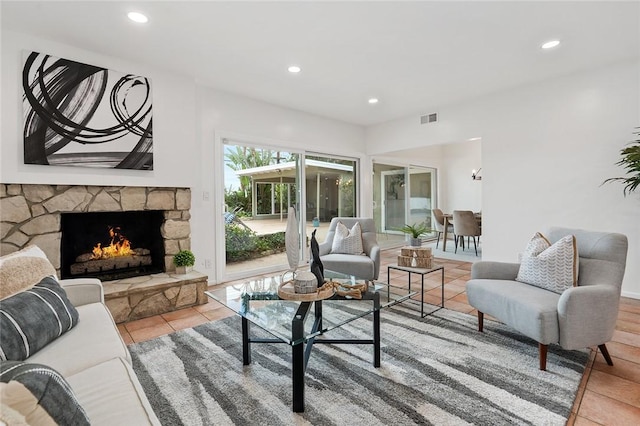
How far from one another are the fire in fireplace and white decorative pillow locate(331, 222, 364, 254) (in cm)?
203

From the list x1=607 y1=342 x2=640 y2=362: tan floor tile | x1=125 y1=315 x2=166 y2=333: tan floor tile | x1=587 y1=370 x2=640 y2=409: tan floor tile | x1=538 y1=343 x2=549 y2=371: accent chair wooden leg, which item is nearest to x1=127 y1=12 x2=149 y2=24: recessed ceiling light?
x1=125 y1=315 x2=166 y2=333: tan floor tile

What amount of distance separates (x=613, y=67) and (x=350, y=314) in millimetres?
4026

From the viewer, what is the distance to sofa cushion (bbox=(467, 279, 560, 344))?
1927 mm

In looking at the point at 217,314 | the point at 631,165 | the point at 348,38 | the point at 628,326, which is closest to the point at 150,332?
the point at 217,314

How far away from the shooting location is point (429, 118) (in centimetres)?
503

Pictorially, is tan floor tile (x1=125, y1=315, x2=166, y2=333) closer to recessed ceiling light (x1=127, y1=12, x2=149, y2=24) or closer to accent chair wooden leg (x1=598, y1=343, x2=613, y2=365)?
recessed ceiling light (x1=127, y1=12, x2=149, y2=24)

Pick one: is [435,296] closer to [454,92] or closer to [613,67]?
[454,92]

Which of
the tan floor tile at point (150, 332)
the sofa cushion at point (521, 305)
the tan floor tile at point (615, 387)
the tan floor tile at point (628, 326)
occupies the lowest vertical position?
the tan floor tile at point (615, 387)

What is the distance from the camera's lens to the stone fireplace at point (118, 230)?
8.73ft

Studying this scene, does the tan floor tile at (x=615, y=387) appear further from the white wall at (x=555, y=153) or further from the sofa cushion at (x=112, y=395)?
the sofa cushion at (x=112, y=395)

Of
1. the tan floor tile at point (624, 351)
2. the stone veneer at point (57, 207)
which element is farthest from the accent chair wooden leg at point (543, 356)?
the stone veneer at point (57, 207)

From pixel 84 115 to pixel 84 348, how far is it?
2.37 metres

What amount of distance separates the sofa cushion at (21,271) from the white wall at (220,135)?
2044 mm

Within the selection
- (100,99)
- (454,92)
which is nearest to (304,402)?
(100,99)
